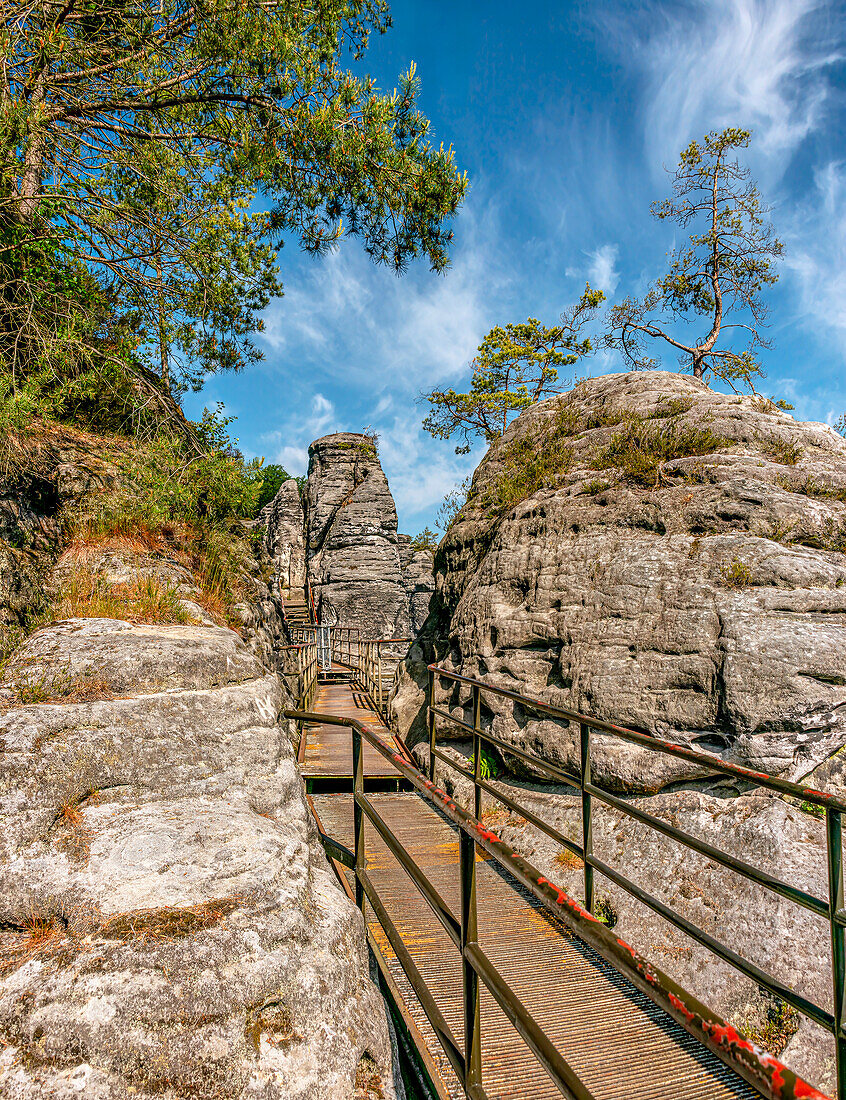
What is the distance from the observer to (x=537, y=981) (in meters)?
2.89

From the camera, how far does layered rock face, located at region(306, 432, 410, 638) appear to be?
26.1 m

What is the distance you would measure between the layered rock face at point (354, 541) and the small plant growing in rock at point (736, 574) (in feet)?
69.3

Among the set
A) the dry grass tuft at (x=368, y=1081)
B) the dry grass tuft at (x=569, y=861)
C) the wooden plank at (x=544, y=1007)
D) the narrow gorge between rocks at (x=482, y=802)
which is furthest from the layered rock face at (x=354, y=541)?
the dry grass tuft at (x=368, y=1081)

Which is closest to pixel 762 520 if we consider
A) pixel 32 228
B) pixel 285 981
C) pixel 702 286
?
pixel 285 981

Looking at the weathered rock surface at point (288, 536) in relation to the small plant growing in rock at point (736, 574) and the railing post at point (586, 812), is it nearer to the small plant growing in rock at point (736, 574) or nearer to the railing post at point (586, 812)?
the small plant growing in rock at point (736, 574)

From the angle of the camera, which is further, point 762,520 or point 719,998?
point 762,520

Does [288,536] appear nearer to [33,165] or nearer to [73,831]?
[33,165]

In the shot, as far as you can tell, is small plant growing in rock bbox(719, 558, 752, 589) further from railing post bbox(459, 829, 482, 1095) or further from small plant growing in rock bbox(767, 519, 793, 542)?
railing post bbox(459, 829, 482, 1095)

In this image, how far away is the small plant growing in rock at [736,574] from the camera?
15.3ft

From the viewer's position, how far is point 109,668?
3.35 metres

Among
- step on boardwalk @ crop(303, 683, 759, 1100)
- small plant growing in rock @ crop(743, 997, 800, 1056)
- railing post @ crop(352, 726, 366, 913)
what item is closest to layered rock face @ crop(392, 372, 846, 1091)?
small plant growing in rock @ crop(743, 997, 800, 1056)

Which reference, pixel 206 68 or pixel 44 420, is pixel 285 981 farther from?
pixel 206 68

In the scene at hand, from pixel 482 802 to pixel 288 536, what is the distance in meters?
25.7

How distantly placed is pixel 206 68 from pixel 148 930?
7813 millimetres
